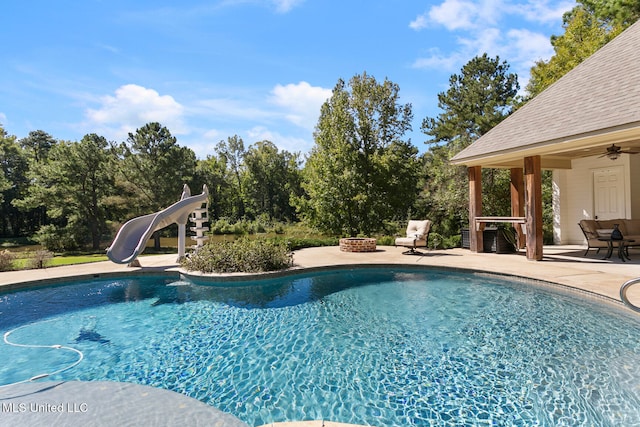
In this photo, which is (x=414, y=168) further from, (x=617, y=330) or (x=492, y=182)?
(x=617, y=330)

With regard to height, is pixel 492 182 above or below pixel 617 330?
above

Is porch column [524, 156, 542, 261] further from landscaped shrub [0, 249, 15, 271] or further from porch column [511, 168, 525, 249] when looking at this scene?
landscaped shrub [0, 249, 15, 271]

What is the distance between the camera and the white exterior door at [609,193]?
35.1 ft

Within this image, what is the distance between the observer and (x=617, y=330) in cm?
488

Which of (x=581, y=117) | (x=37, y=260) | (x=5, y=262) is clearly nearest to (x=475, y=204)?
(x=581, y=117)

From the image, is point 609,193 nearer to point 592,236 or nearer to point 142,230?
point 592,236

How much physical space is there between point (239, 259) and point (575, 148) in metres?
8.60

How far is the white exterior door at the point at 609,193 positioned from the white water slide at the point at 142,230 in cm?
1234

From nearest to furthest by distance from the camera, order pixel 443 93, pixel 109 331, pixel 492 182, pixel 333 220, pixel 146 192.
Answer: pixel 109 331 → pixel 492 182 → pixel 333 220 → pixel 443 93 → pixel 146 192

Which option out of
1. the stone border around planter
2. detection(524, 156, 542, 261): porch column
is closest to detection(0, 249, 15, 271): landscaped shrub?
the stone border around planter

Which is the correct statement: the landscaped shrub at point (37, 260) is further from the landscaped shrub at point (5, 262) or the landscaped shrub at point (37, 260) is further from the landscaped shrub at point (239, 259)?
the landscaped shrub at point (239, 259)

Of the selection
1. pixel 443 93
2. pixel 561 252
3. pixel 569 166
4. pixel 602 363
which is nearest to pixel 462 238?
pixel 561 252

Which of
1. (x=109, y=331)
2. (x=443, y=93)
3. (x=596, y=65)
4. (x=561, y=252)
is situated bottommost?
(x=109, y=331)

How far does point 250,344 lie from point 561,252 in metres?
10.0
